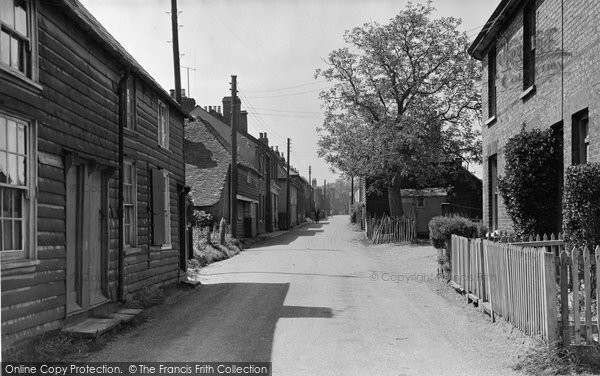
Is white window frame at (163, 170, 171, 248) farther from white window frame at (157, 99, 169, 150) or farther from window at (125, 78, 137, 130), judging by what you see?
window at (125, 78, 137, 130)

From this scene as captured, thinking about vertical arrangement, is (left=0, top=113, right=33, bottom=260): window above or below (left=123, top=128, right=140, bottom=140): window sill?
below

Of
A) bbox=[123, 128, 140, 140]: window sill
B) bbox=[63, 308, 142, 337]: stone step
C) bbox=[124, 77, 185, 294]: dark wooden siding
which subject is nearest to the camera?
bbox=[63, 308, 142, 337]: stone step

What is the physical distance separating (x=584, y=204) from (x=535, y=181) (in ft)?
10.7

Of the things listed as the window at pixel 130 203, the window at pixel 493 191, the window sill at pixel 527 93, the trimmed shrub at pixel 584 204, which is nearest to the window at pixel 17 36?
the window at pixel 130 203

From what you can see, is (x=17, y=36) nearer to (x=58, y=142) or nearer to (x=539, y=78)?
(x=58, y=142)

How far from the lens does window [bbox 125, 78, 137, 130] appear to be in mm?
11608

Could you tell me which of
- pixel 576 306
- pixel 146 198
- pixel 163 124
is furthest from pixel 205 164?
pixel 576 306

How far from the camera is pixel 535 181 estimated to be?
504 inches

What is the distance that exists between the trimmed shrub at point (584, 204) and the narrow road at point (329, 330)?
2.21 m

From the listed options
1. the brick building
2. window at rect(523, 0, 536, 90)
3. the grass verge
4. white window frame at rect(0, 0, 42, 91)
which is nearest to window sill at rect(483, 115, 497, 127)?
the brick building

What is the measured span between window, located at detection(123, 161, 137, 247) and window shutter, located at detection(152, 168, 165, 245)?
0.99 meters

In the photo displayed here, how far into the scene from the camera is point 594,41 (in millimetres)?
10039

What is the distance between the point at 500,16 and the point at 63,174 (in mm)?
11676

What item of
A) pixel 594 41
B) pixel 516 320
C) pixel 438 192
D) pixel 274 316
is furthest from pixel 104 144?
pixel 438 192
